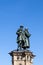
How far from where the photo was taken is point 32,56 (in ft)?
180

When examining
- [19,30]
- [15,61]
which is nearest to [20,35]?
[19,30]

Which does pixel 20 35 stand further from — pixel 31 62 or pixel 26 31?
A: pixel 31 62

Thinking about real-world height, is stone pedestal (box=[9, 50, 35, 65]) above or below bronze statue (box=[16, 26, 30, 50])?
below

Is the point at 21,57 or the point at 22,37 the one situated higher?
the point at 22,37

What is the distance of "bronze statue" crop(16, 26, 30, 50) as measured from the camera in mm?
55216

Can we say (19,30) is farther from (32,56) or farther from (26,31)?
(32,56)

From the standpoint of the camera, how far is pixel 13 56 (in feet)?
177

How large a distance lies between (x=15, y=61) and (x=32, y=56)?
291 centimetres

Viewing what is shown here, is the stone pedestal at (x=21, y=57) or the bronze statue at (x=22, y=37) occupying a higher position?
the bronze statue at (x=22, y=37)

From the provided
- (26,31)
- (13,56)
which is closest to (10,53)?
(13,56)

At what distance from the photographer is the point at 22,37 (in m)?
55.6

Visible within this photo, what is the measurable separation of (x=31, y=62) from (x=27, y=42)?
10.8 feet

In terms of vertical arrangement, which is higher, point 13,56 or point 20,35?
point 20,35

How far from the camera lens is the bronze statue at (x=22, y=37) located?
181ft
